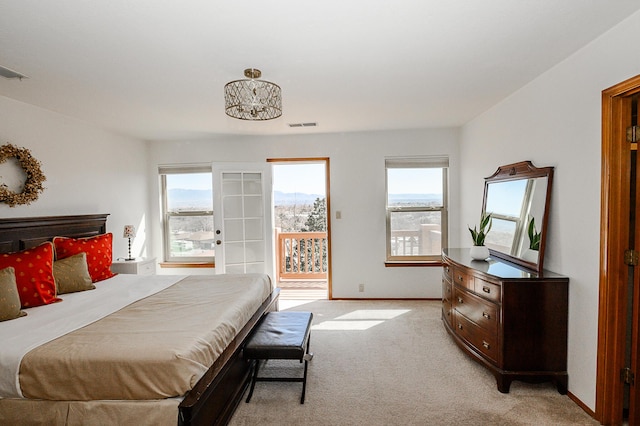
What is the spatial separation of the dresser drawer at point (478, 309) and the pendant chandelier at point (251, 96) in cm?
234

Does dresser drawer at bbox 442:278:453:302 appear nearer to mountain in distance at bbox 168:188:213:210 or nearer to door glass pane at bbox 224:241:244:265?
door glass pane at bbox 224:241:244:265

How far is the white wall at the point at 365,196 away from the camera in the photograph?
15.5 ft

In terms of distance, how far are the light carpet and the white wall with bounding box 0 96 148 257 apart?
115 inches

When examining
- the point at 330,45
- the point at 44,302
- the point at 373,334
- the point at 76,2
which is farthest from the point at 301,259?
the point at 76,2

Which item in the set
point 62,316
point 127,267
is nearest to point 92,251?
point 127,267

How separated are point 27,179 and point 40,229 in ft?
1.65

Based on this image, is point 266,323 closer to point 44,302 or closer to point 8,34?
point 44,302

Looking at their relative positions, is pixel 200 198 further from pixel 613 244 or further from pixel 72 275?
pixel 613 244

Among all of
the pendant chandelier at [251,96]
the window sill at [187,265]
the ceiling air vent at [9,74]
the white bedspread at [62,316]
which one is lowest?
the window sill at [187,265]

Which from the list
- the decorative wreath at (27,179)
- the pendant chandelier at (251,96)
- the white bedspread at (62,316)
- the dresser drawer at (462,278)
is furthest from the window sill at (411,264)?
the decorative wreath at (27,179)

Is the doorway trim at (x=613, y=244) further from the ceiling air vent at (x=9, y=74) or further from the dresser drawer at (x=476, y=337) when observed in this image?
the ceiling air vent at (x=9, y=74)

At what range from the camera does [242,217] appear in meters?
4.86

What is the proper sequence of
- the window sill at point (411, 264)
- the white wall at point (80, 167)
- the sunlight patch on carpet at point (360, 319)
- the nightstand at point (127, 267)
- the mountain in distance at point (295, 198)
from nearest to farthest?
the white wall at point (80, 167) → the sunlight patch on carpet at point (360, 319) → the nightstand at point (127, 267) → the window sill at point (411, 264) → the mountain in distance at point (295, 198)

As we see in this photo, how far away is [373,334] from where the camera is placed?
11.8 feet
